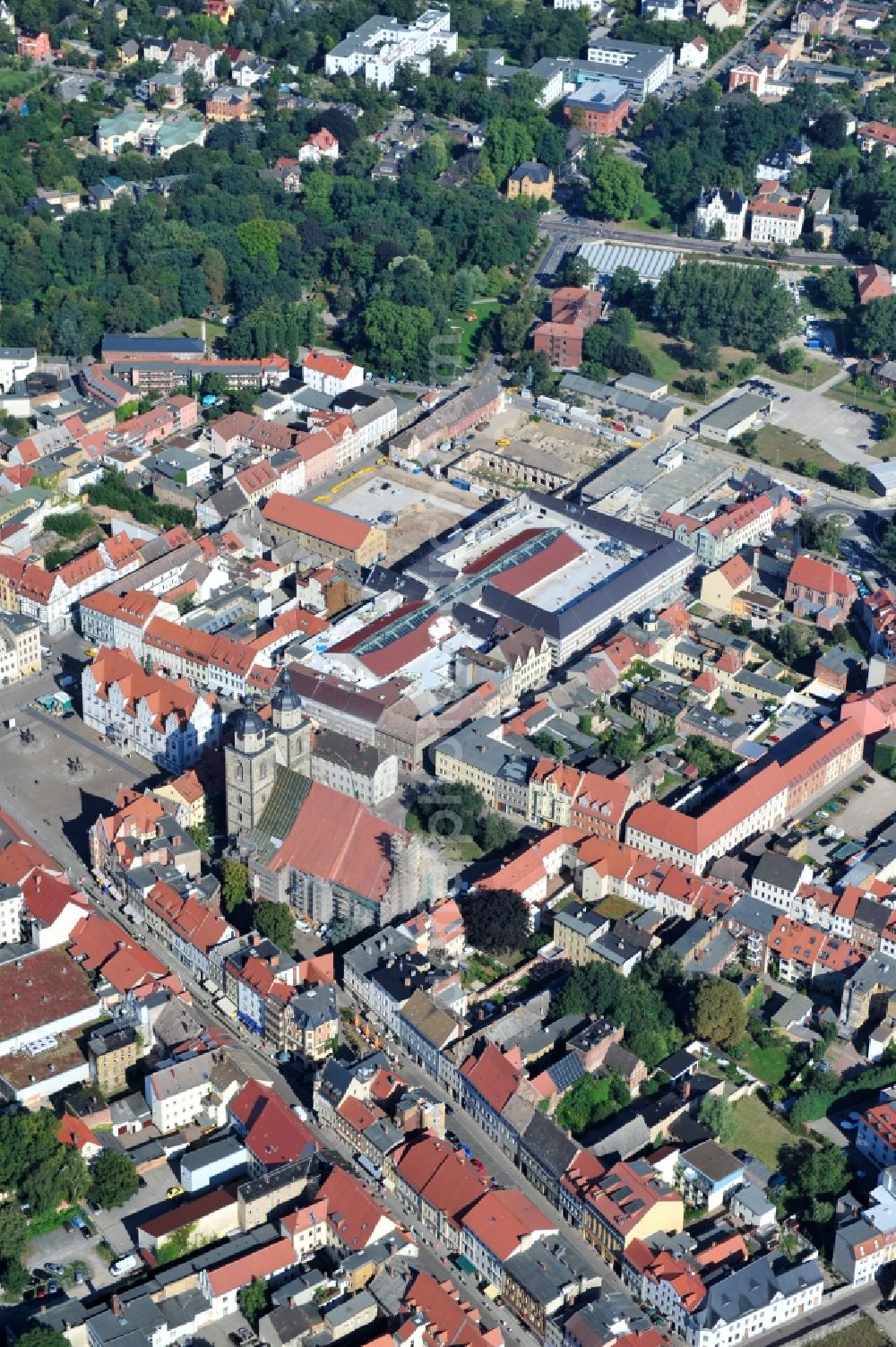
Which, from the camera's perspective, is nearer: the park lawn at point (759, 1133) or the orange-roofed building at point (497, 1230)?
the orange-roofed building at point (497, 1230)

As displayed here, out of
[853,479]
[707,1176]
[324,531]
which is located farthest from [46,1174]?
[853,479]

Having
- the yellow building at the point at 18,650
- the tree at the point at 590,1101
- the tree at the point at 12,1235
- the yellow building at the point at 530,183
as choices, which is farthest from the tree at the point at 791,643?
the yellow building at the point at 530,183

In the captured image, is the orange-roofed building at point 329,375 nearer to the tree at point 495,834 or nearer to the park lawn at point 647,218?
the park lawn at point 647,218

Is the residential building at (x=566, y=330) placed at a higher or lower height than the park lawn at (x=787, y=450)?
higher

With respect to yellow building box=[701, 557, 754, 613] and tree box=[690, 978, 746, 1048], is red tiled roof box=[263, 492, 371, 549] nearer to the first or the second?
yellow building box=[701, 557, 754, 613]

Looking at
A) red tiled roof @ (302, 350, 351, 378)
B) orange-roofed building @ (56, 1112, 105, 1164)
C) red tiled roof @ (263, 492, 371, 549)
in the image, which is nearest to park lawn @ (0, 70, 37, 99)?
red tiled roof @ (302, 350, 351, 378)

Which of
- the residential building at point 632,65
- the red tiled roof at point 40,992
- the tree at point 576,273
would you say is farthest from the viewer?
the residential building at point 632,65

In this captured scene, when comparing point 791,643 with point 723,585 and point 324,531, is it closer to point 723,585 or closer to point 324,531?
point 723,585
